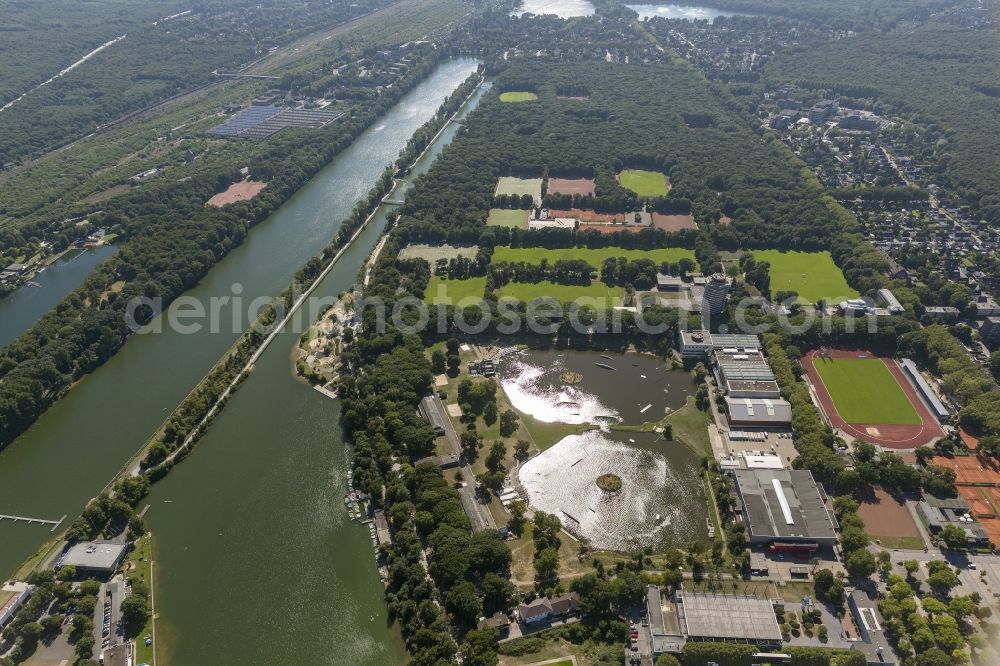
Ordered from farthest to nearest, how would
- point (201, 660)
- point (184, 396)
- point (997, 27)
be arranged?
point (997, 27)
point (184, 396)
point (201, 660)

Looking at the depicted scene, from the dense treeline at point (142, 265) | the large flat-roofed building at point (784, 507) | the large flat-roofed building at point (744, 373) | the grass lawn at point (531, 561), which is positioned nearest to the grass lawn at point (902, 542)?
the large flat-roofed building at point (784, 507)

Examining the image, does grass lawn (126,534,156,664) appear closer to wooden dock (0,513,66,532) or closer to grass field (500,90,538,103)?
wooden dock (0,513,66,532)

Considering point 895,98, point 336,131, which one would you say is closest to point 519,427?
point 336,131

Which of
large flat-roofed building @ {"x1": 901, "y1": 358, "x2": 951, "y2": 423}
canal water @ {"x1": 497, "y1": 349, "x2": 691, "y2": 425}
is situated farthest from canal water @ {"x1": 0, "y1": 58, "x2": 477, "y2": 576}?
large flat-roofed building @ {"x1": 901, "y1": 358, "x2": 951, "y2": 423}

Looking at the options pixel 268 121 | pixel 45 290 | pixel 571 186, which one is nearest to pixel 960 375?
pixel 571 186

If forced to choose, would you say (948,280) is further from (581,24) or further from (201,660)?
(581,24)

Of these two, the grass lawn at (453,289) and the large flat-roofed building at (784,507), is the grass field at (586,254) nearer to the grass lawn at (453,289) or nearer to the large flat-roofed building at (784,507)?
the grass lawn at (453,289)
